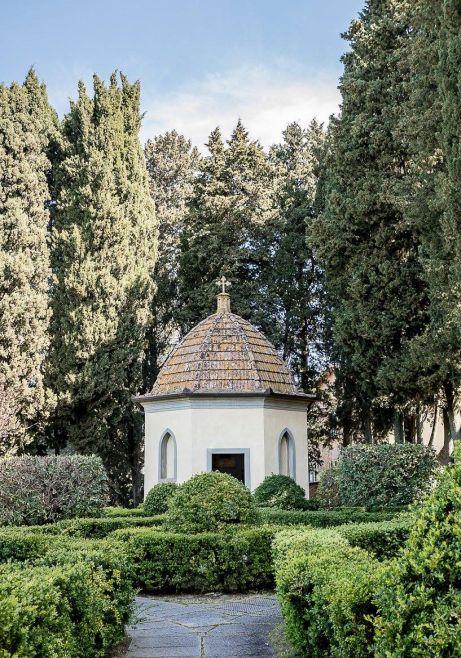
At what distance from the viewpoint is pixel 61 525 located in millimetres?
12312

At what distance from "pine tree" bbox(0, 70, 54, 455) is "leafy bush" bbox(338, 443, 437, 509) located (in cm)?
1181

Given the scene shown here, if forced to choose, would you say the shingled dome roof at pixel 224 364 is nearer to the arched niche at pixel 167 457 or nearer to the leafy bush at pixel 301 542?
the arched niche at pixel 167 457

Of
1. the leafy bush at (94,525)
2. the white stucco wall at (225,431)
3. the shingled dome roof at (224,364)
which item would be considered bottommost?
the leafy bush at (94,525)

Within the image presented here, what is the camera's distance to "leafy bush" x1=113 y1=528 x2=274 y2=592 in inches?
420

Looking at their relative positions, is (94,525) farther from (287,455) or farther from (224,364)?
(287,455)

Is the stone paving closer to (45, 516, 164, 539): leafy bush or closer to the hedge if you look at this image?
the hedge

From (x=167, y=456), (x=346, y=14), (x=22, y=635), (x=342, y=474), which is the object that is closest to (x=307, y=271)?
(x=346, y=14)

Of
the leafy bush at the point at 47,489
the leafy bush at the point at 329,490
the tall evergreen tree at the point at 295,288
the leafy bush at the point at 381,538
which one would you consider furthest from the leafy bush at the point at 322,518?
the tall evergreen tree at the point at 295,288

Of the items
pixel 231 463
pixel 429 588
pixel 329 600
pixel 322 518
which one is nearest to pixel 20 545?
pixel 322 518

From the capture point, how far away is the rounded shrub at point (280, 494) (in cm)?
1628

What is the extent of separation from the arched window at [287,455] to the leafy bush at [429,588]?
16234 millimetres

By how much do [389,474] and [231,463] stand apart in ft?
18.8

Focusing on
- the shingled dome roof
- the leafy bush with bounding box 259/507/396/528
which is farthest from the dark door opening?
the leafy bush with bounding box 259/507/396/528

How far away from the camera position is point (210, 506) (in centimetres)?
1134
